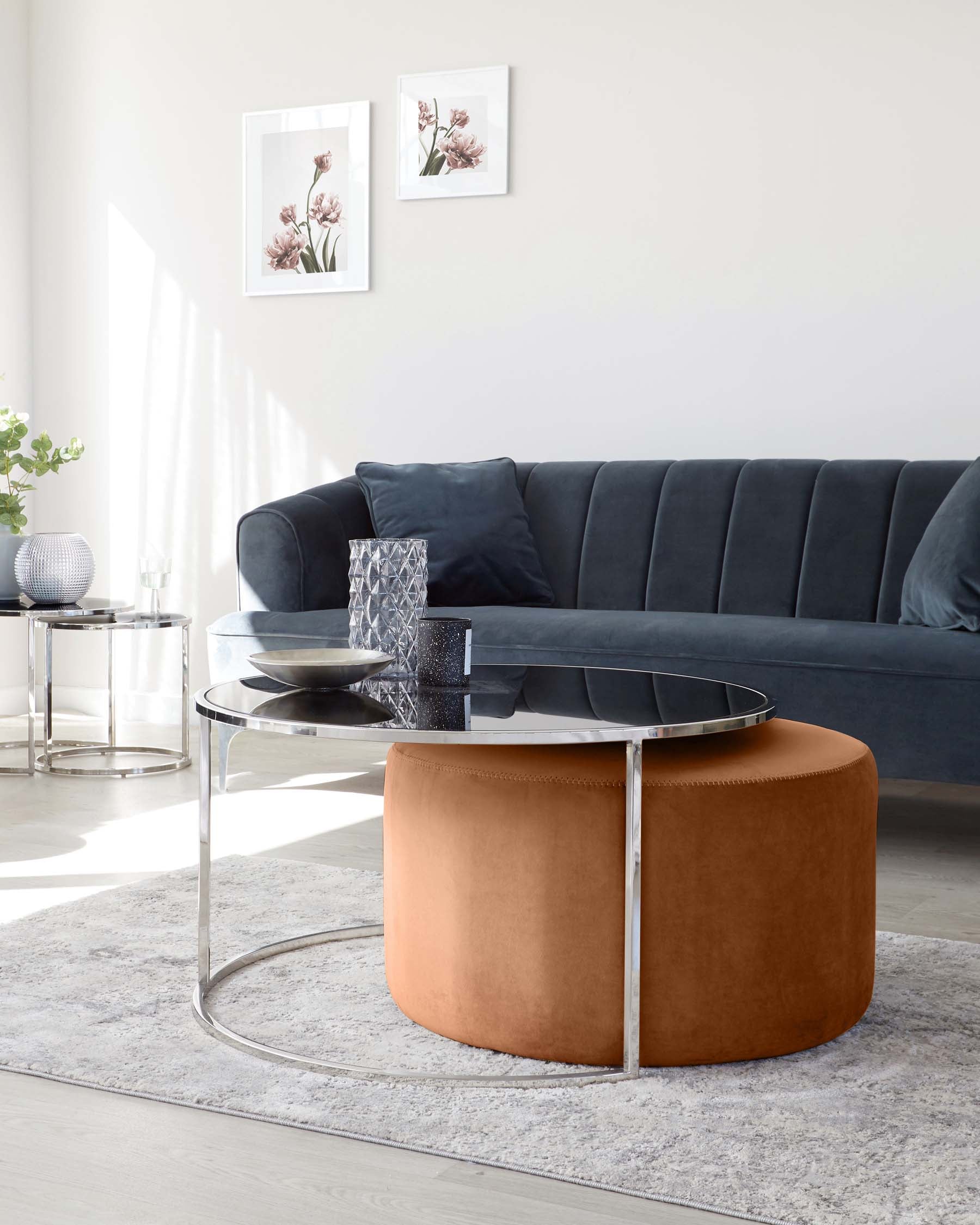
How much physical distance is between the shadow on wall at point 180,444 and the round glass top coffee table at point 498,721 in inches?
108

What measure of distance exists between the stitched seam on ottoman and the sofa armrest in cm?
201

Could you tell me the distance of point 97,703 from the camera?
5.22 meters

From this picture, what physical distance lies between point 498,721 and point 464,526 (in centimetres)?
216

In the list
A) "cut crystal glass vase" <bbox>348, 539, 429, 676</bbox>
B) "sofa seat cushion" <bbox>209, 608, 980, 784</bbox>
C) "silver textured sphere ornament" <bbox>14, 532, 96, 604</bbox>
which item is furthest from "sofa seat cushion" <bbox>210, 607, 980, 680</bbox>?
"cut crystal glass vase" <bbox>348, 539, 429, 676</bbox>

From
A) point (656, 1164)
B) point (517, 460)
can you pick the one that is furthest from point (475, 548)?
point (656, 1164)

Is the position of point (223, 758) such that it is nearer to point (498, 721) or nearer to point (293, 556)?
point (293, 556)

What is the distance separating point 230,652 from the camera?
378 centimetres

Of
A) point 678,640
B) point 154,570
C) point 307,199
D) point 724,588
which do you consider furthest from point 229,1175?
point 307,199

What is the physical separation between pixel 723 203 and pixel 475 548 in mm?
1305

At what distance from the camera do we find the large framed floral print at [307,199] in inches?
185

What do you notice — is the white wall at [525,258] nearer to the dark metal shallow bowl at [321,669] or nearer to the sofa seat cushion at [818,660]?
the sofa seat cushion at [818,660]

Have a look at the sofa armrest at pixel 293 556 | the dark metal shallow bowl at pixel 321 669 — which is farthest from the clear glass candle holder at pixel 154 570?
the dark metal shallow bowl at pixel 321 669

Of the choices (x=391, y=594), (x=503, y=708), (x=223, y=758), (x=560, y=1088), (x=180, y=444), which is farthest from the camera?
(x=180, y=444)

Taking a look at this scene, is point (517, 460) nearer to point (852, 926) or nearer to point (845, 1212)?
point (852, 926)
